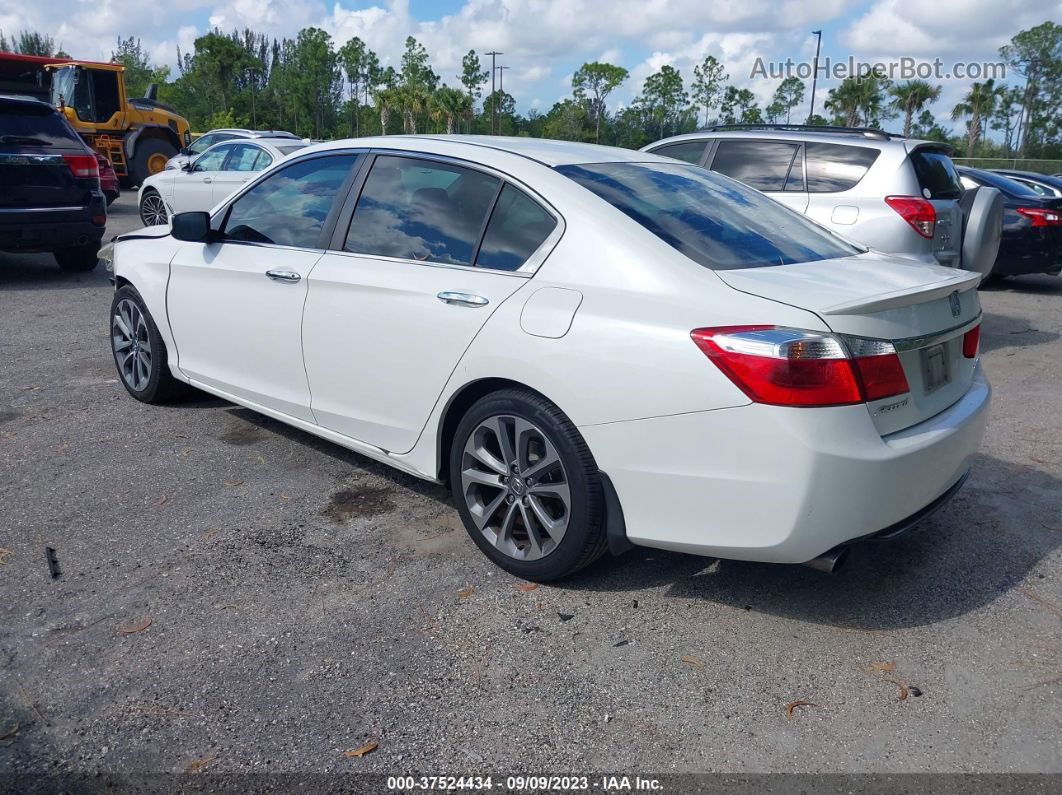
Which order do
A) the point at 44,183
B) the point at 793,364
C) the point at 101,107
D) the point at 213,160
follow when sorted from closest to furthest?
the point at 793,364 → the point at 44,183 → the point at 213,160 → the point at 101,107

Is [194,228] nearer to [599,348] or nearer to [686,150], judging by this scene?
[599,348]

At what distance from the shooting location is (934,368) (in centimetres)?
328

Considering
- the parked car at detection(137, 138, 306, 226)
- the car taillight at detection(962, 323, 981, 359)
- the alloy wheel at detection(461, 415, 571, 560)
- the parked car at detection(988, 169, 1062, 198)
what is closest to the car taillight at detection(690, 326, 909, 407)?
the alloy wheel at detection(461, 415, 571, 560)

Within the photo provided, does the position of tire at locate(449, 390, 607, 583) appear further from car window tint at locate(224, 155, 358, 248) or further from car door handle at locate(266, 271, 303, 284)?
car window tint at locate(224, 155, 358, 248)

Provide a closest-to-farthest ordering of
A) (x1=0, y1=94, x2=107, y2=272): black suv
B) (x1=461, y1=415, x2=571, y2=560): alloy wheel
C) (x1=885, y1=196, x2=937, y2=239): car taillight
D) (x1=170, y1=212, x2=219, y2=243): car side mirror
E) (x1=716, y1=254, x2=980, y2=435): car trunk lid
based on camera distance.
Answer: (x1=716, y1=254, x2=980, y2=435): car trunk lid < (x1=461, y1=415, x2=571, y2=560): alloy wheel < (x1=170, y1=212, x2=219, y2=243): car side mirror < (x1=885, y1=196, x2=937, y2=239): car taillight < (x1=0, y1=94, x2=107, y2=272): black suv

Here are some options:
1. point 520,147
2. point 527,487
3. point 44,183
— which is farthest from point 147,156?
point 527,487

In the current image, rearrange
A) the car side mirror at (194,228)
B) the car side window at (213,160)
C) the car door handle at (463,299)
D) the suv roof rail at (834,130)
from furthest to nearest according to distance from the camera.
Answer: the car side window at (213,160), the suv roof rail at (834,130), the car side mirror at (194,228), the car door handle at (463,299)

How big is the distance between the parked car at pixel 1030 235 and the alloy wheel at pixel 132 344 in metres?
9.70

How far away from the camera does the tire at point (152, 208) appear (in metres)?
13.6

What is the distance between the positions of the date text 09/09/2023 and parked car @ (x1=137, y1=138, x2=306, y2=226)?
411 inches

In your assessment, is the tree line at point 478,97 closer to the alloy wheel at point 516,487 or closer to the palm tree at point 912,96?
the palm tree at point 912,96

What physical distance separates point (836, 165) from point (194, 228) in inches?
215

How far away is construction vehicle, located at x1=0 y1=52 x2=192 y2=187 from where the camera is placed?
20188 millimetres

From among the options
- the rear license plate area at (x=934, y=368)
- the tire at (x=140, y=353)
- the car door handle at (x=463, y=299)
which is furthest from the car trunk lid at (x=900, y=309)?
the tire at (x=140, y=353)
